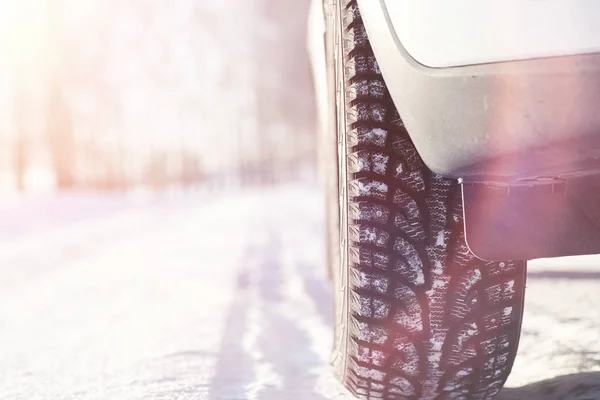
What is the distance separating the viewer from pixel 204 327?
2.26 meters

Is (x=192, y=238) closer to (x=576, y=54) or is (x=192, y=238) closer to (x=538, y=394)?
(x=538, y=394)

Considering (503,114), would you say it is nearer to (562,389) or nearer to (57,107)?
(562,389)

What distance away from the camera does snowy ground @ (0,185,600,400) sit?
157cm

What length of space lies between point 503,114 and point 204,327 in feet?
5.13

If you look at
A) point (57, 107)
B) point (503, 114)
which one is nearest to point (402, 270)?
point (503, 114)

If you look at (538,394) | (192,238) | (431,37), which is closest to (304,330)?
(538,394)

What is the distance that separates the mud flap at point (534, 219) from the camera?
1.10 metres

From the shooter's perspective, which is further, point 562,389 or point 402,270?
point 562,389

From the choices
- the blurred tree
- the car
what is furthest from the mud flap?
the blurred tree

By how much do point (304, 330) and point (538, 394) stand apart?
0.93 meters

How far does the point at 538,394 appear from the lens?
4.62 feet

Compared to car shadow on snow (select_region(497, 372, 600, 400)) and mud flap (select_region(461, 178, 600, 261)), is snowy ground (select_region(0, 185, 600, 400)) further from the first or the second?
mud flap (select_region(461, 178, 600, 261))

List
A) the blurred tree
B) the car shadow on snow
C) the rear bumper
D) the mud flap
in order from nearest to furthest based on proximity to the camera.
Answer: the rear bumper < the mud flap < the car shadow on snow < the blurred tree

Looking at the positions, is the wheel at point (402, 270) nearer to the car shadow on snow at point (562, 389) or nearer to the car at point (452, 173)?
the car at point (452, 173)
